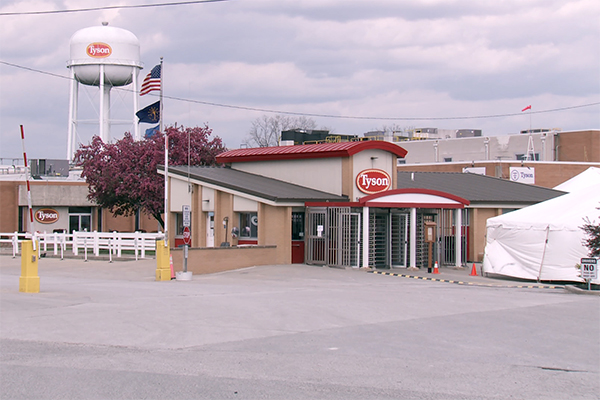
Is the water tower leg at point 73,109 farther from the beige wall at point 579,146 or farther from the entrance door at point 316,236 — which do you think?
the beige wall at point 579,146

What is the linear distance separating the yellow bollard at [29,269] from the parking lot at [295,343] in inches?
18.1

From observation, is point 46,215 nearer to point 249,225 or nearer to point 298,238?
point 249,225

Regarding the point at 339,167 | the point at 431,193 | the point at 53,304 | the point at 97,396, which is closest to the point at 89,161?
the point at 339,167

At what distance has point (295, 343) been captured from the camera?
10.8 metres

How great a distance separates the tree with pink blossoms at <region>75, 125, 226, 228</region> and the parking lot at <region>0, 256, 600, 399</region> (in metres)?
18.8

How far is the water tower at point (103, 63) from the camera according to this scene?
51.8 metres

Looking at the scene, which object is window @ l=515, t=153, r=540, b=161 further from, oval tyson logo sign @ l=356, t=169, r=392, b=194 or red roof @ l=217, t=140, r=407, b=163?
oval tyson logo sign @ l=356, t=169, r=392, b=194

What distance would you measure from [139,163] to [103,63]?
16.2m

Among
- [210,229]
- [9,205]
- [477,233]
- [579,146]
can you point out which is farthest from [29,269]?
[579,146]

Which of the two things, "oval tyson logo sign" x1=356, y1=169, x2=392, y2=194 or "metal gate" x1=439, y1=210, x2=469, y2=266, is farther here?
"metal gate" x1=439, y1=210, x2=469, y2=266

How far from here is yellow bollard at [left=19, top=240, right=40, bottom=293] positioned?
17.3 metres

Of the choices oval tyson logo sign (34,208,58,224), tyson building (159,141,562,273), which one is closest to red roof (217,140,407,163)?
tyson building (159,141,562,273)

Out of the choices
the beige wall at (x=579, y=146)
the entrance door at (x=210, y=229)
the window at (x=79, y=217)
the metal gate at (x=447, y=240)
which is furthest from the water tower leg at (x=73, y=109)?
the beige wall at (x=579, y=146)

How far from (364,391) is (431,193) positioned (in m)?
20.0
